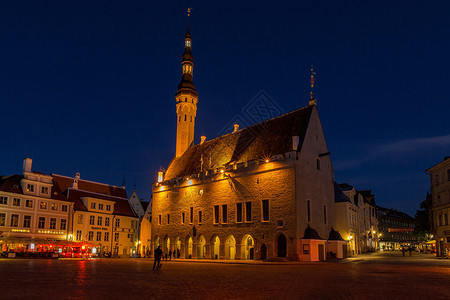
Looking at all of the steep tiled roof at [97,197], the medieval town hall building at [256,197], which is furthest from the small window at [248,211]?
the steep tiled roof at [97,197]

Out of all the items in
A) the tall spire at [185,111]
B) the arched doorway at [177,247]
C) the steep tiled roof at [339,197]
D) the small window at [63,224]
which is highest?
the tall spire at [185,111]

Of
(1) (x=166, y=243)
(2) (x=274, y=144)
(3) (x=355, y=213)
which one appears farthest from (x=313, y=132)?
(1) (x=166, y=243)

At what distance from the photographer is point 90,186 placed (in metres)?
59.4

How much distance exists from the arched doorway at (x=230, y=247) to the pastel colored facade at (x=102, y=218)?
63.2 feet

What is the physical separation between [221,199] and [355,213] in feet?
63.7

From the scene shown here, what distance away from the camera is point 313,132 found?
40.7 m

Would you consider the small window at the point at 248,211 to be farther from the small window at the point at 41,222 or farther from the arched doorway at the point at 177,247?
the small window at the point at 41,222

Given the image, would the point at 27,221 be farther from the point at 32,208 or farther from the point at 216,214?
the point at 216,214

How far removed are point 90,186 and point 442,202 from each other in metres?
47.4

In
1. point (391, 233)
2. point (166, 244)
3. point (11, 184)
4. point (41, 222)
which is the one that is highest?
point (11, 184)

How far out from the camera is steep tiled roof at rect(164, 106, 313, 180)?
132 feet

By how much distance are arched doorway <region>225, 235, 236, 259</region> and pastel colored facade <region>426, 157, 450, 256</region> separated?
70.4ft

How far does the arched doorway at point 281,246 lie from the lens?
36.1 m

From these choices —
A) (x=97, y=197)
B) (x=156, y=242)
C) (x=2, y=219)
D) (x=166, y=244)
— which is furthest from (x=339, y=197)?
(x=2, y=219)
